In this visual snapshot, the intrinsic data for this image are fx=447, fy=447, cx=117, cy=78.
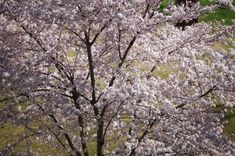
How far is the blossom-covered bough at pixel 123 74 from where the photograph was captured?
7.06 m

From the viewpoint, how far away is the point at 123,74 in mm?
7230

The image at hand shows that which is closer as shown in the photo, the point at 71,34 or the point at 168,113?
the point at 168,113

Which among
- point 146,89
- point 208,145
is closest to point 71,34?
point 146,89

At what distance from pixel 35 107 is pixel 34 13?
7.80 feet

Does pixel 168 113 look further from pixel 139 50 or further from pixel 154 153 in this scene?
pixel 139 50

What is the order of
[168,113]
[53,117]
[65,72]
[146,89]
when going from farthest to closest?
1. [53,117]
2. [65,72]
3. [168,113]
4. [146,89]

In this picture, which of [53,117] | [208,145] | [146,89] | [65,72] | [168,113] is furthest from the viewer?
[53,117]

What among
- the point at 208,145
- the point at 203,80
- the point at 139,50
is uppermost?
the point at 139,50

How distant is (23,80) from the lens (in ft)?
24.2

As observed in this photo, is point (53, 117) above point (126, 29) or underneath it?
underneath

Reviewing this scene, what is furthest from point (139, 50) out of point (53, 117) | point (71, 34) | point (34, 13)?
point (34, 13)

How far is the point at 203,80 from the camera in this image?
7.76 meters

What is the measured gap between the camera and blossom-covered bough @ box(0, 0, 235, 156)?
7.06 m

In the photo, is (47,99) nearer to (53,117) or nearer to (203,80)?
(53,117)
